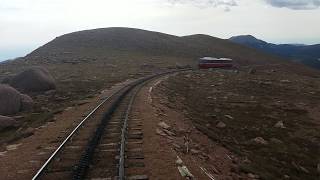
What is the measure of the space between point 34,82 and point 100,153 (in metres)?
30.4

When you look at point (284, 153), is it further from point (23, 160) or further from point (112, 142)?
A: point (23, 160)

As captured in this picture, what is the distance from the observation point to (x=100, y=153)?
711 inches

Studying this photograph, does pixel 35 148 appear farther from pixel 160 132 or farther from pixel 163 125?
pixel 163 125

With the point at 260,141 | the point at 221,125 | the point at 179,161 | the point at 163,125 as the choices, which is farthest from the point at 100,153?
the point at 221,125

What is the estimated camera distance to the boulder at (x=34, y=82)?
46188 millimetres

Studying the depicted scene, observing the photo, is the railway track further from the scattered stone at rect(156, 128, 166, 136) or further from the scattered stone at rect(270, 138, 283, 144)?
the scattered stone at rect(270, 138, 283, 144)

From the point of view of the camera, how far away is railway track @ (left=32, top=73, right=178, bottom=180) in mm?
15523

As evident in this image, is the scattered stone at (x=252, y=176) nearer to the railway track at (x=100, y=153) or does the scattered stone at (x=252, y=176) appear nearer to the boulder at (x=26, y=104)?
the railway track at (x=100, y=153)

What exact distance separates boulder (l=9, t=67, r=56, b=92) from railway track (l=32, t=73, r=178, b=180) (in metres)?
21.4

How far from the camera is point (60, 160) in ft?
57.1

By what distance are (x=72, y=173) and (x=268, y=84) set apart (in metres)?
47.5

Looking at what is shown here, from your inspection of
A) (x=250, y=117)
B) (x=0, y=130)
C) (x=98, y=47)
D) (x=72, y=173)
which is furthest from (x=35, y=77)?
(x=98, y=47)

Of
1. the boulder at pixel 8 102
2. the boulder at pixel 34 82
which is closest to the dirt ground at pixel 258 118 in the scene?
the boulder at pixel 34 82

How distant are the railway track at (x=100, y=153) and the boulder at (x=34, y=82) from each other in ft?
70.2
